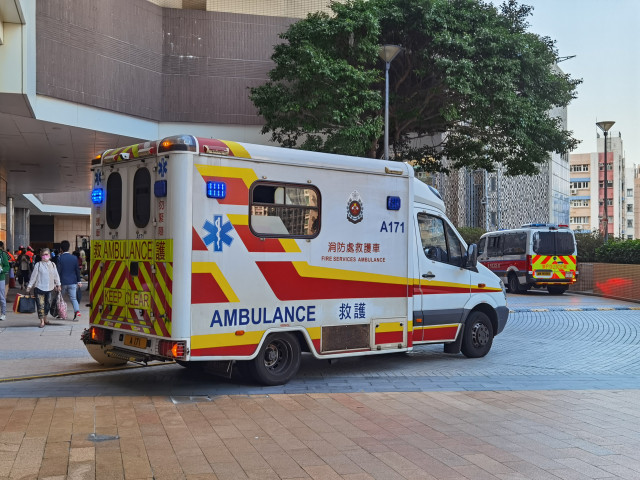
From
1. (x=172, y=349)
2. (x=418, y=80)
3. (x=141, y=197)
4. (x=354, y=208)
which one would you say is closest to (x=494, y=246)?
(x=418, y=80)

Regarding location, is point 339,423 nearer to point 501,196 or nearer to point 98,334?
point 98,334

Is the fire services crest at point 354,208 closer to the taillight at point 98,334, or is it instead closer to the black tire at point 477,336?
the black tire at point 477,336

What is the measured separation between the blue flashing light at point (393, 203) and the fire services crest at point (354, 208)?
495 millimetres

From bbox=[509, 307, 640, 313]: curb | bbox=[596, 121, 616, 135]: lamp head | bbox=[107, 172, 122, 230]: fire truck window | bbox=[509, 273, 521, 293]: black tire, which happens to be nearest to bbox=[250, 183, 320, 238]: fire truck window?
bbox=[107, 172, 122, 230]: fire truck window

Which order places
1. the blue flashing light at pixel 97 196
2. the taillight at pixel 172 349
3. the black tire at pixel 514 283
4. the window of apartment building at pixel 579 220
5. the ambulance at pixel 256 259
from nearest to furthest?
the taillight at pixel 172 349 → the ambulance at pixel 256 259 → the blue flashing light at pixel 97 196 → the black tire at pixel 514 283 → the window of apartment building at pixel 579 220

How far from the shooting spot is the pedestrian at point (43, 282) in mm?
14539

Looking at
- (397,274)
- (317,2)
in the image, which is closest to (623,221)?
(317,2)

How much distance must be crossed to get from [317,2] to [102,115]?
9.48 metres

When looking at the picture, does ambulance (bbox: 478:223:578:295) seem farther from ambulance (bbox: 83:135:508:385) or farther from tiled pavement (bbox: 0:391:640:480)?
tiled pavement (bbox: 0:391:640:480)

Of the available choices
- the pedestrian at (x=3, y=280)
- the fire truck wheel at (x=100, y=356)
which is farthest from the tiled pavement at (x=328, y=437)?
the pedestrian at (x=3, y=280)

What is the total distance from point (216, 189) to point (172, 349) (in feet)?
5.77

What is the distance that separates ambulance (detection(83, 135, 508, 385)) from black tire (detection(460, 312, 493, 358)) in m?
0.58

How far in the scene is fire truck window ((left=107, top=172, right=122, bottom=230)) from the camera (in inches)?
344

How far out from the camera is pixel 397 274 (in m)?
9.77
